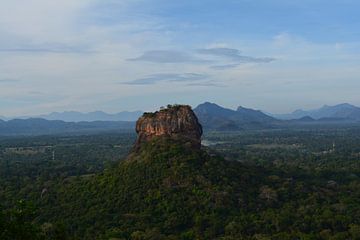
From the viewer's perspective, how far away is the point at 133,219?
1818 inches

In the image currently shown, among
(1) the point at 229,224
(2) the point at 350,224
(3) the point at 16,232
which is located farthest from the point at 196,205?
(3) the point at 16,232

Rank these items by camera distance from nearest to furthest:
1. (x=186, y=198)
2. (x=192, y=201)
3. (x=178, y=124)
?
(x=192, y=201) < (x=186, y=198) < (x=178, y=124)

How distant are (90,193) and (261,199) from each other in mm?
16914

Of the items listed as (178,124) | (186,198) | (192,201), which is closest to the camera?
(192,201)

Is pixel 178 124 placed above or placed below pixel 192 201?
above

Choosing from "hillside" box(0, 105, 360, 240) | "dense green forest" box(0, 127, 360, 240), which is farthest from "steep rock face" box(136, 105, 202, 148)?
"dense green forest" box(0, 127, 360, 240)

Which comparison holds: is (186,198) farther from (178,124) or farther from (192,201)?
(178,124)

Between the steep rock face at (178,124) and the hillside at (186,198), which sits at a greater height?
the steep rock face at (178,124)

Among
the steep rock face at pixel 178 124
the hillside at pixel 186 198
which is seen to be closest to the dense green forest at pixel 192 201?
the hillside at pixel 186 198

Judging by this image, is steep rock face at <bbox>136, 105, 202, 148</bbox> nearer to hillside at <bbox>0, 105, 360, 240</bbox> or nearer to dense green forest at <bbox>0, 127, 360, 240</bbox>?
hillside at <bbox>0, 105, 360, 240</bbox>

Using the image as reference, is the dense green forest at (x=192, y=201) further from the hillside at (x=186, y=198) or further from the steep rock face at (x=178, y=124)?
the steep rock face at (x=178, y=124)

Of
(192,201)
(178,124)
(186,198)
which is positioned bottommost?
(192,201)

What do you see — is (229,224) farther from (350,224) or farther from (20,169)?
(20,169)

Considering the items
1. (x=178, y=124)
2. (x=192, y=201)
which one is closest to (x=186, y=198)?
(x=192, y=201)
